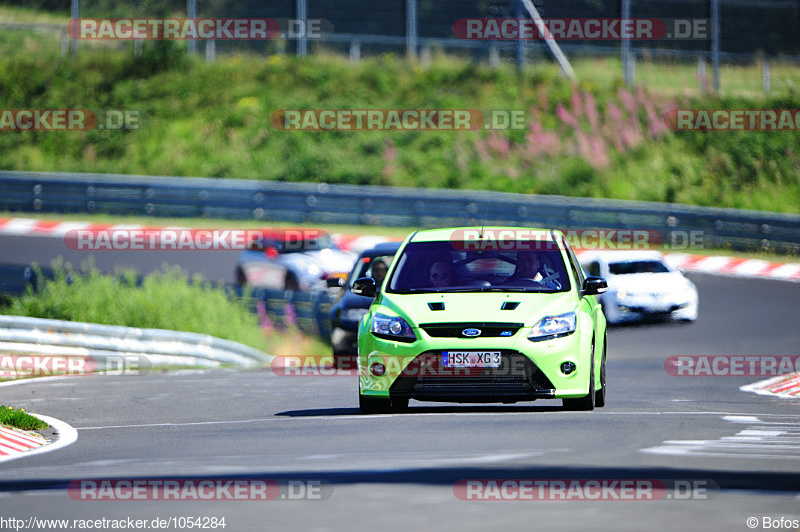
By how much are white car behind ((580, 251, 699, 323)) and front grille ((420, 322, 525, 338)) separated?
1221 centimetres

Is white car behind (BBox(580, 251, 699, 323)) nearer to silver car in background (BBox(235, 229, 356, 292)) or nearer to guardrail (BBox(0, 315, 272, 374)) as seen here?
silver car in background (BBox(235, 229, 356, 292))

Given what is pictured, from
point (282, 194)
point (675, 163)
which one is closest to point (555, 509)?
point (282, 194)

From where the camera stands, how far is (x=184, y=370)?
1939cm

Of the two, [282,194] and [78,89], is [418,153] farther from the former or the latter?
[78,89]

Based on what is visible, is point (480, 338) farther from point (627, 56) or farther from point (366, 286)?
point (627, 56)

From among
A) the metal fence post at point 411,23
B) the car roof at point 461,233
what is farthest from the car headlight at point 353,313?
the metal fence post at point 411,23

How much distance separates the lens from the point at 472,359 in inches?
437

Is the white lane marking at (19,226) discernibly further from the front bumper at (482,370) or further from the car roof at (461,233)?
the front bumper at (482,370)

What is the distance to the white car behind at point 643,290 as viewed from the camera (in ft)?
76.6

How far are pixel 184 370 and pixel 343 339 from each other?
2609mm

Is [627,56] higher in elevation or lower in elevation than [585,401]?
higher

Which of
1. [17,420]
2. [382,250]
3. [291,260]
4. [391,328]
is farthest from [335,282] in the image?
[291,260]

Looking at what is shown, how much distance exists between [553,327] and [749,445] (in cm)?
214

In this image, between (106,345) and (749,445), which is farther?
(106,345)
